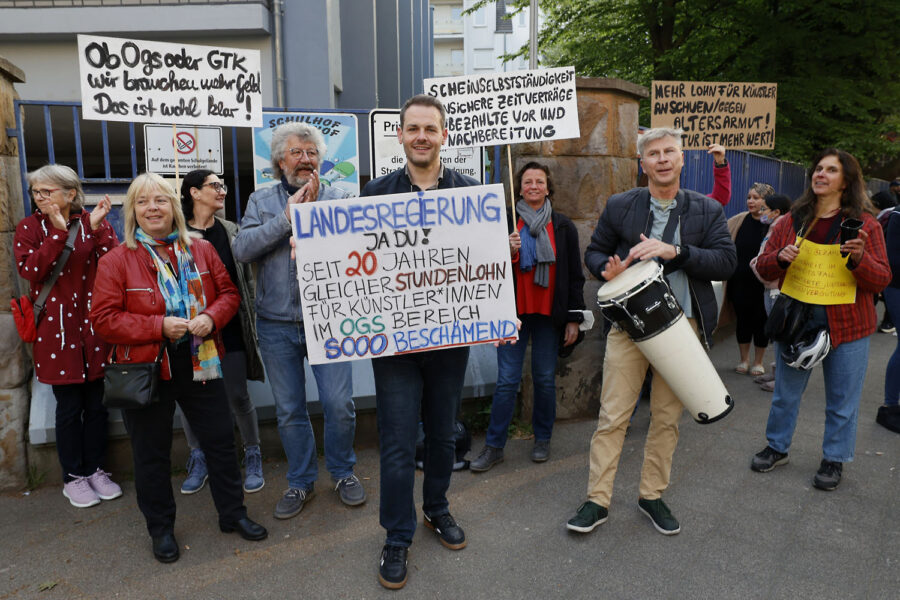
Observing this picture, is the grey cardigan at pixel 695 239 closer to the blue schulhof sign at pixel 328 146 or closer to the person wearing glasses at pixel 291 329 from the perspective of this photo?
the person wearing glasses at pixel 291 329

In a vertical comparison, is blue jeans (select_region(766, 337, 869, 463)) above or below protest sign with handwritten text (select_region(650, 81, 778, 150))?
below

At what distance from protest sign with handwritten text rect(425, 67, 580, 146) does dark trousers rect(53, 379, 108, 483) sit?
276 cm

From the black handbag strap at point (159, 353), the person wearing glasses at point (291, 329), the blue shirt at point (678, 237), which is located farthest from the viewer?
the person wearing glasses at point (291, 329)

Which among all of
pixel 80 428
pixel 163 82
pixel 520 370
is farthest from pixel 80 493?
pixel 520 370

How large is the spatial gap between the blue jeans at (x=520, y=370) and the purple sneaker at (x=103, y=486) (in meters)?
2.36

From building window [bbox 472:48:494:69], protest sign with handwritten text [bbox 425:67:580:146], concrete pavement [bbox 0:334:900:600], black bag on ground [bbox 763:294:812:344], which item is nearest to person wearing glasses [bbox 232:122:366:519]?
concrete pavement [bbox 0:334:900:600]

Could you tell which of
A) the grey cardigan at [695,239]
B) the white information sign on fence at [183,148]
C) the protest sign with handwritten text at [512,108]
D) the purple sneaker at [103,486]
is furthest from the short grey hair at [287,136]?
the purple sneaker at [103,486]

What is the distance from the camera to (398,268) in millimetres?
2896

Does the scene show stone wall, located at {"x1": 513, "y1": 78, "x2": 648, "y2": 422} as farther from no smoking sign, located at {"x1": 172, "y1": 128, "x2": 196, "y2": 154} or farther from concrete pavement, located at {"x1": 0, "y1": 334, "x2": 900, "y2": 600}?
no smoking sign, located at {"x1": 172, "y1": 128, "x2": 196, "y2": 154}

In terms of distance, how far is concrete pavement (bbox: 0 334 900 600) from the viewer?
292cm

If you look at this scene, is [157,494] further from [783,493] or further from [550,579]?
[783,493]

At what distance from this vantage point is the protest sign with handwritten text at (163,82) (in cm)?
382

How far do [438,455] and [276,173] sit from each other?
5.82 feet

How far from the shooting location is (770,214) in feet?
19.5
